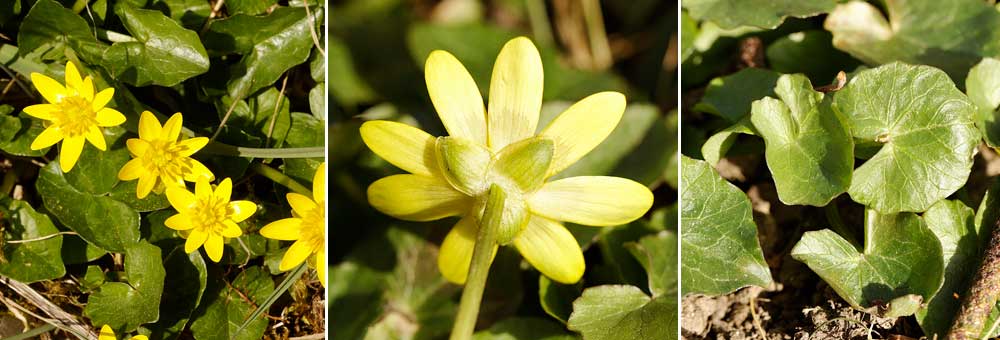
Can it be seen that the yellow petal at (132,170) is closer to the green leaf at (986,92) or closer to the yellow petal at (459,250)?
the yellow petal at (459,250)

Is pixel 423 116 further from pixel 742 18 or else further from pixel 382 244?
pixel 742 18

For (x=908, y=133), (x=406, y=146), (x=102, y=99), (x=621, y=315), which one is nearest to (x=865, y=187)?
(x=908, y=133)

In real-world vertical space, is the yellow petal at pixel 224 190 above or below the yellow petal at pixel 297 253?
above

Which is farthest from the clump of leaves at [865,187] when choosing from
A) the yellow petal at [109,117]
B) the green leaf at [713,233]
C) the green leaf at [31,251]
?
the green leaf at [31,251]

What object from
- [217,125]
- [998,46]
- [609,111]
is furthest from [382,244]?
[998,46]

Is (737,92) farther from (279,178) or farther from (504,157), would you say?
(279,178)

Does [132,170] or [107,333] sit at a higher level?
[132,170]
